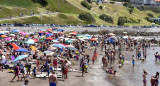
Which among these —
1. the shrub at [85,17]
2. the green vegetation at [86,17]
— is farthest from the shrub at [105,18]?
the shrub at [85,17]

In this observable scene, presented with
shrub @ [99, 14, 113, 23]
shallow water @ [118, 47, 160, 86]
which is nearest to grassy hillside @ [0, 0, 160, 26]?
shrub @ [99, 14, 113, 23]

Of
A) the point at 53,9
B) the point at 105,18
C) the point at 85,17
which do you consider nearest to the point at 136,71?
the point at 85,17

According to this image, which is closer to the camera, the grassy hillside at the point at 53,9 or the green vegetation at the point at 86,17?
the grassy hillside at the point at 53,9

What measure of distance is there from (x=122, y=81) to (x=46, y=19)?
4930cm

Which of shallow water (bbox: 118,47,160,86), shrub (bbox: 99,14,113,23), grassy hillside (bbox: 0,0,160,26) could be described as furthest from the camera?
shrub (bbox: 99,14,113,23)

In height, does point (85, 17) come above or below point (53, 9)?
below

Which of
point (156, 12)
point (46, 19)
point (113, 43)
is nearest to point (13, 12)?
point (46, 19)

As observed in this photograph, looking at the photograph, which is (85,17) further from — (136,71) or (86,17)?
(136,71)

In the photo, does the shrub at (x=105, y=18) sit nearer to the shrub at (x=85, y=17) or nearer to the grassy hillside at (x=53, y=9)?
the grassy hillside at (x=53, y=9)

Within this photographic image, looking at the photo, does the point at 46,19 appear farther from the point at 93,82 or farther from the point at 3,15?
the point at 93,82

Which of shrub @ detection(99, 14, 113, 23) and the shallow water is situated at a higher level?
shrub @ detection(99, 14, 113, 23)

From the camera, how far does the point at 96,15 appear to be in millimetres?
91188

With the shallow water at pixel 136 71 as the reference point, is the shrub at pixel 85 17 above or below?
above

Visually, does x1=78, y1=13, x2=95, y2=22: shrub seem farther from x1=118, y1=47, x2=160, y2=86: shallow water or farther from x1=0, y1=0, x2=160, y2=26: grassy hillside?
x1=118, y1=47, x2=160, y2=86: shallow water
